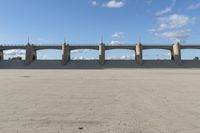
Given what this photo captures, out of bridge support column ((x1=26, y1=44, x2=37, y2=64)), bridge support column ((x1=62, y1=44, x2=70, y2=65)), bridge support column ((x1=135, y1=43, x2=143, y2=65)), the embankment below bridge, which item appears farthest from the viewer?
bridge support column ((x1=26, y1=44, x2=37, y2=64))

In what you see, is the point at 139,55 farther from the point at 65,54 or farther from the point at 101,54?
the point at 65,54

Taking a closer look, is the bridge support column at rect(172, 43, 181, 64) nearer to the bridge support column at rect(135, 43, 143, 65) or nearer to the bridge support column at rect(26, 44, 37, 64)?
the bridge support column at rect(135, 43, 143, 65)

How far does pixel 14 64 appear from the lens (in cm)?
7819

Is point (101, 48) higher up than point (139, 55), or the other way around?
point (101, 48)

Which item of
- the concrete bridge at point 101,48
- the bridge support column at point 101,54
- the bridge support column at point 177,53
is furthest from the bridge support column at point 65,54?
the bridge support column at point 177,53

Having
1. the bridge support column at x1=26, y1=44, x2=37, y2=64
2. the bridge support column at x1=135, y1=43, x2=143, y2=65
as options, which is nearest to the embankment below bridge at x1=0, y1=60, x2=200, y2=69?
the bridge support column at x1=135, y1=43, x2=143, y2=65

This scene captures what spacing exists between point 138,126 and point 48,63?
7351 centimetres

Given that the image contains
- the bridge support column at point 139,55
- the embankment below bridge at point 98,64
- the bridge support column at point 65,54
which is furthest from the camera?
the bridge support column at point 65,54

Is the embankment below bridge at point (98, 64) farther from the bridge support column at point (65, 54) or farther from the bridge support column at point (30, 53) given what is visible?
the bridge support column at point (30, 53)

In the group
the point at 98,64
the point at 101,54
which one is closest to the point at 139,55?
the point at 101,54

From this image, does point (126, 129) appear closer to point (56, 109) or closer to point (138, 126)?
point (138, 126)

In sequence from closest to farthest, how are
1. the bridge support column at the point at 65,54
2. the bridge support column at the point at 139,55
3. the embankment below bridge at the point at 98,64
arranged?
the embankment below bridge at the point at 98,64
the bridge support column at the point at 139,55
the bridge support column at the point at 65,54

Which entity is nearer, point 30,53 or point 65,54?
point 65,54

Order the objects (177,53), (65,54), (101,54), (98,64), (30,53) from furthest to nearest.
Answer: (30,53) < (65,54) < (98,64) < (177,53) < (101,54)
